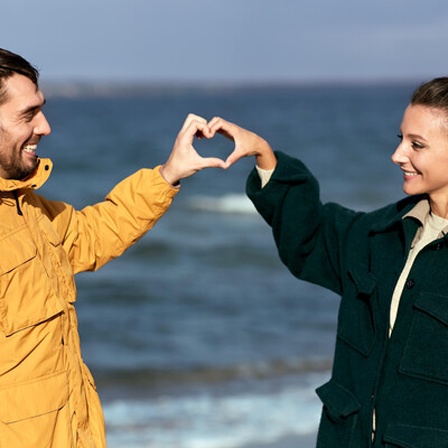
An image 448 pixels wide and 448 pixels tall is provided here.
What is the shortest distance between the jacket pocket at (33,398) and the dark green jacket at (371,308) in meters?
0.81

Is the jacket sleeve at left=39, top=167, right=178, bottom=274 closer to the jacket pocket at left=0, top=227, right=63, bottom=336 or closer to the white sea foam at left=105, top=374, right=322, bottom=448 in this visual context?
the jacket pocket at left=0, top=227, right=63, bottom=336

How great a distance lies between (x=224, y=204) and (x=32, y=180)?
53.3 feet

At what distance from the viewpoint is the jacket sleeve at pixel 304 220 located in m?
2.98

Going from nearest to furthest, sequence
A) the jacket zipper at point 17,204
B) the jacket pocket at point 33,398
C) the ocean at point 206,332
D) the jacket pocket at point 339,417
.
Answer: the jacket pocket at point 33,398, the jacket zipper at point 17,204, the jacket pocket at point 339,417, the ocean at point 206,332

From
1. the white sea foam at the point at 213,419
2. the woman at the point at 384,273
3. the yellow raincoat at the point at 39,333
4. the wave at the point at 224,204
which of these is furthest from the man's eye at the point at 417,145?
the wave at the point at 224,204

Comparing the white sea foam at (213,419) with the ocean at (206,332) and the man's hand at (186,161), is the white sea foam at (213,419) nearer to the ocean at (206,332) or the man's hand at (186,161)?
the ocean at (206,332)

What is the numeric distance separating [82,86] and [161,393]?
14670cm

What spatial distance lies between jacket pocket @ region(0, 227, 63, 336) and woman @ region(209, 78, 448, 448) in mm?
709

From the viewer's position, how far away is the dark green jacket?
2635 millimetres

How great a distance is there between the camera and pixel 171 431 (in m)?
5.88

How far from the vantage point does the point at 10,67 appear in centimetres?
248

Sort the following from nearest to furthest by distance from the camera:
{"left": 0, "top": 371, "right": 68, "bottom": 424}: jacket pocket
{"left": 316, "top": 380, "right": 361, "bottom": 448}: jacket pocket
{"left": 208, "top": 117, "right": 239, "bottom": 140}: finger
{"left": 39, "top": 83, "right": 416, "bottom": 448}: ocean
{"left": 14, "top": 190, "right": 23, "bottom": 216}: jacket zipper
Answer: {"left": 0, "top": 371, "right": 68, "bottom": 424}: jacket pocket → {"left": 14, "top": 190, "right": 23, "bottom": 216}: jacket zipper → {"left": 316, "top": 380, "right": 361, "bottom": 448}: jacket pocket → {"left": 208, "top": 117, "right": 239, "bottom": 140}: finger → {"left": 39, "top": 83, "right": 416, "bottom": 448}: ocean

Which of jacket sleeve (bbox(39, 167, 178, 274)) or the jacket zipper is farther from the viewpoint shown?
jacket sleeve (bbox(39, 167, 178, 274))

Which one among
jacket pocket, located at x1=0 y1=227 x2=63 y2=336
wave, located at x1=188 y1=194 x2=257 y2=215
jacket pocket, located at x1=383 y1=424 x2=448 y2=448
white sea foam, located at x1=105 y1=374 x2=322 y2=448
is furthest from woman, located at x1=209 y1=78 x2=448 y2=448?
wave, located at x1=188 y1=194 x2=257 y2=215
